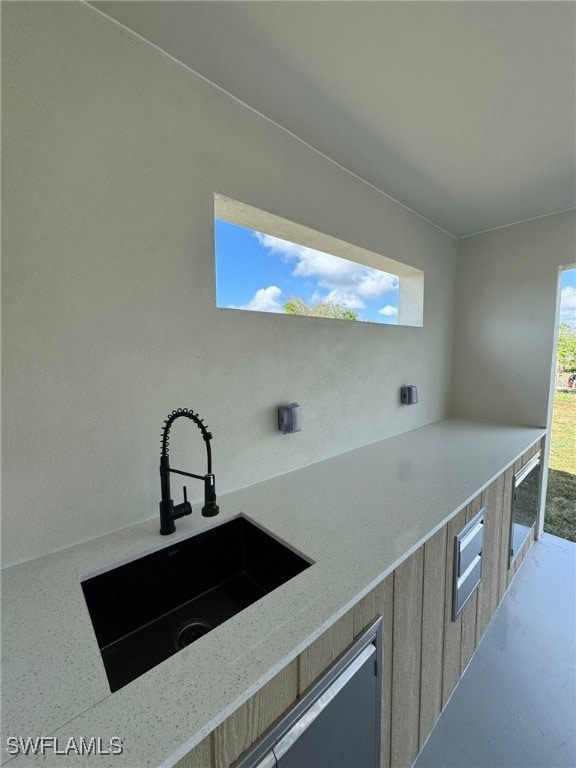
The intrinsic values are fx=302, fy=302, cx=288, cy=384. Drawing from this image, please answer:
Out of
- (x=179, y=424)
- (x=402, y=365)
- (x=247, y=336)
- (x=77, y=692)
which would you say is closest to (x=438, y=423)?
(x=402, y=365)

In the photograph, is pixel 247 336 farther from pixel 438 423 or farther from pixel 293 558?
pixel 438 423

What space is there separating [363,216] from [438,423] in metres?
1.76

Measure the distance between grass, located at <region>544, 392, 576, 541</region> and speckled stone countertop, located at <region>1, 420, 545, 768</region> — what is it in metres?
1.70

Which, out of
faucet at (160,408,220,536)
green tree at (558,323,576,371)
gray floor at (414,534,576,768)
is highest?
green tree at (558,323,576,371)

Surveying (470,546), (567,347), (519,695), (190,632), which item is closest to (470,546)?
(470,546)

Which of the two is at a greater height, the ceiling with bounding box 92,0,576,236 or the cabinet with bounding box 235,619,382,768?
the ceiling with bounding box 92,0,576,236

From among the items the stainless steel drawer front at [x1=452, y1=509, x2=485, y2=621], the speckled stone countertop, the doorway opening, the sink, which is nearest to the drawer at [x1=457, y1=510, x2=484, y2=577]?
the stainless steel drawer front at [x1=452, y1=509, x2=485, y2=621]

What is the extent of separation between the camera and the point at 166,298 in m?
1.11

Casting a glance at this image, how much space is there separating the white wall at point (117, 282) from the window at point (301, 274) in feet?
0.32

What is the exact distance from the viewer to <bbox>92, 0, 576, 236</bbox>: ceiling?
3.11 feet

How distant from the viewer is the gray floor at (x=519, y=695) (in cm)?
119

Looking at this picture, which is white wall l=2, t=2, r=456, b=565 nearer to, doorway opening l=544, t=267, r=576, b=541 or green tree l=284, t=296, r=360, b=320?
green tree l=284, t=296, r=360, b=320

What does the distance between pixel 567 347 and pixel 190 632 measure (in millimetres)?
3154

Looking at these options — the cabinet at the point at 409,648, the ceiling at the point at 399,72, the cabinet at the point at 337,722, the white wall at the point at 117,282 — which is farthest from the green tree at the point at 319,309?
the cabinet at the point at 337,722
